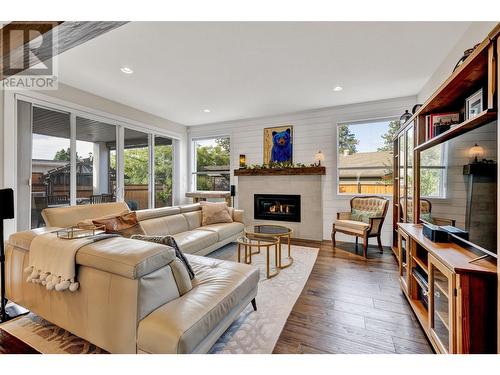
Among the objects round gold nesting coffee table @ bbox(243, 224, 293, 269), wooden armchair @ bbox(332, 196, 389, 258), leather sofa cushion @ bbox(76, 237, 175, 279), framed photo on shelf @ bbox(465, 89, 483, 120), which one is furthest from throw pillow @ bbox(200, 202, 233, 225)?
framed photo on shelf @ bbox(465, 89, 483, 120)

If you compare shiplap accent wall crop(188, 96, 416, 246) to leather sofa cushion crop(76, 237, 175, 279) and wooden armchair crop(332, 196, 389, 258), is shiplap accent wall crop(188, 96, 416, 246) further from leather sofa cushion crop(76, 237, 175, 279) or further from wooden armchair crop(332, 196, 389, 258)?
leather sofa cushion crop(76, 237, 175, 279)

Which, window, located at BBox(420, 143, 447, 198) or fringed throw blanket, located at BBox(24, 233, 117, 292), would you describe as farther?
window, located at BBox(420, 143, 447, 198)

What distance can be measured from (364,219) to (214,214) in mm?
2636

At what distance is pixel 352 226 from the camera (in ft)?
12.5

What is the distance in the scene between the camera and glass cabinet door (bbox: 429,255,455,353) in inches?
51.8

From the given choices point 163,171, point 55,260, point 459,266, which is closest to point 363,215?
point 459,266

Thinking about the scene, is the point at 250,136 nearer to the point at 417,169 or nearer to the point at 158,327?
the point at 417,169

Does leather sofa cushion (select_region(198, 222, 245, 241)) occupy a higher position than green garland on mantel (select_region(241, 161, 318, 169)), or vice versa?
green garland on mantel (select_region(241, 161, 318, 169))

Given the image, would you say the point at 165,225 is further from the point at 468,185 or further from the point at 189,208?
the point at 468,185

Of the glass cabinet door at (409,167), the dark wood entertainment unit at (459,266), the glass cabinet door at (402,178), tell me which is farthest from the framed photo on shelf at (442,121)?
the glass cabinet door at (402,178)

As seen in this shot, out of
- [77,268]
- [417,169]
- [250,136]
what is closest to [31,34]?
[77,268]

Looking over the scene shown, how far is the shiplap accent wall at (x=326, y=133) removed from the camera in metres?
4.24

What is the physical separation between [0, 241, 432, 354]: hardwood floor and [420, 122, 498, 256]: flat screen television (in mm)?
867

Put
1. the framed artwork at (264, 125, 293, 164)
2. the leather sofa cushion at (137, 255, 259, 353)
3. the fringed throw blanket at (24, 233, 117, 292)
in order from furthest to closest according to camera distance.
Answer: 1. the framed artwork at (264, 125, 293, 164)
2. the fringed throw blanket at (24, 233, 117, 292)
3. the leather sofa cushion at (137, 255, 259, 353)
